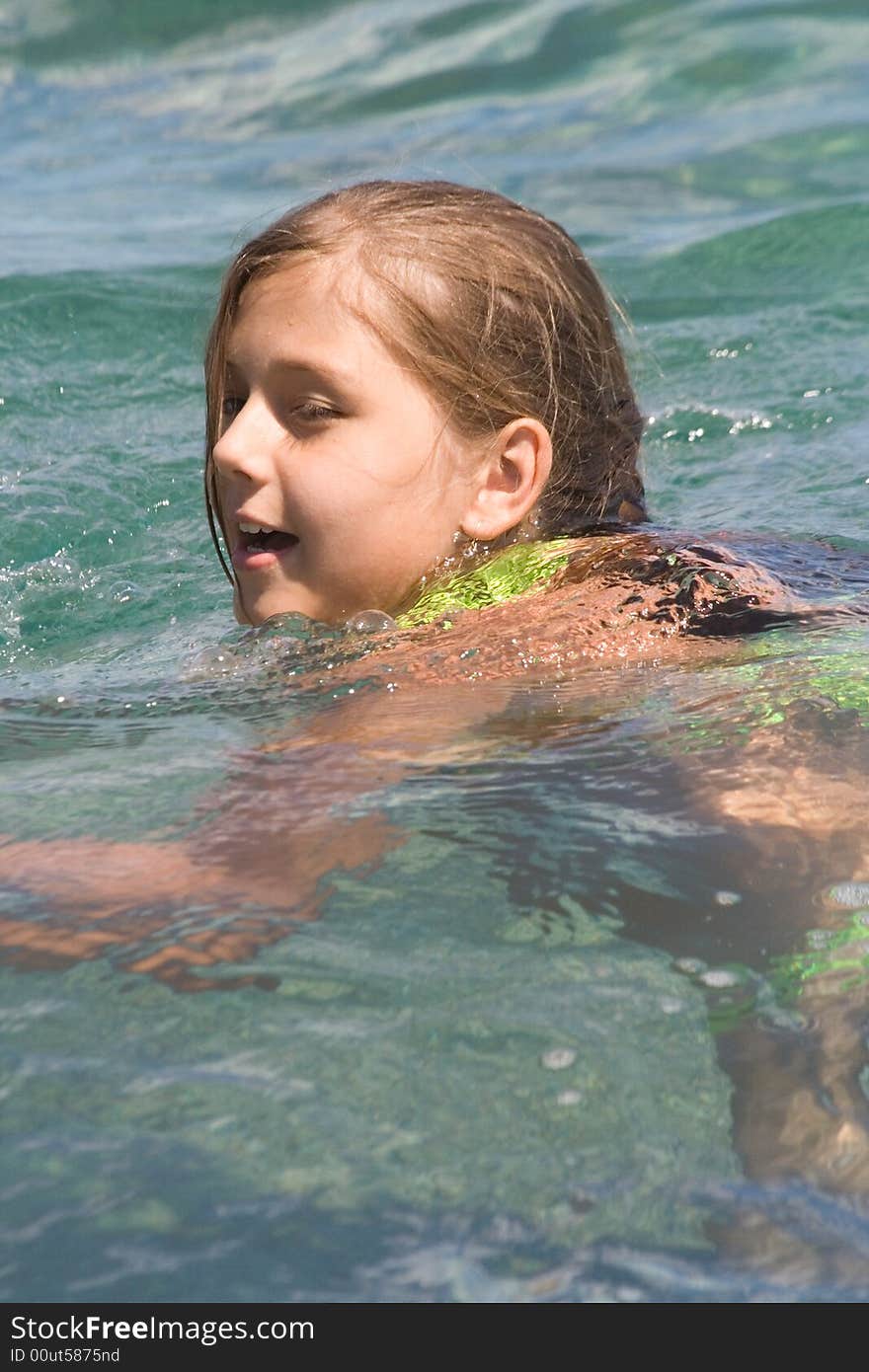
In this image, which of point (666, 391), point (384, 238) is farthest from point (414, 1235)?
point (666, 391)

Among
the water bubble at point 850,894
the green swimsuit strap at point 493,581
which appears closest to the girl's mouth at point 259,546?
the green swimsuit strap at point 493,581

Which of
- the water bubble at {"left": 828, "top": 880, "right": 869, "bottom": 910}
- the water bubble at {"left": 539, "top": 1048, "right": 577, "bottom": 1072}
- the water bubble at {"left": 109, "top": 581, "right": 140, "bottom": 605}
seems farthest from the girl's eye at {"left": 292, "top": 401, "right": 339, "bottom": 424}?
the water bubble at {"left": 539, "top": 1048, "right": 577, "bottom": 1072}

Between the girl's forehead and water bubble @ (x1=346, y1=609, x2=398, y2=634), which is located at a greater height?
the girl's forehead

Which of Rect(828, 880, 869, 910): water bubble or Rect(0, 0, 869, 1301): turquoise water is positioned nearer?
Rect(0, 0, 869, 1301): turquoise water

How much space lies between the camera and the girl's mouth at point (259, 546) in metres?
3.21

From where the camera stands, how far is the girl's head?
10.4ft

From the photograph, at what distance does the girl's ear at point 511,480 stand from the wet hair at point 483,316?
37mm

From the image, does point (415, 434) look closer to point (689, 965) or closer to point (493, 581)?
point (493, 581)

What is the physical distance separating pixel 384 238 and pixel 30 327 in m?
2.91

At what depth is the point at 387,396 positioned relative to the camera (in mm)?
3195

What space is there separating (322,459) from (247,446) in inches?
5.4

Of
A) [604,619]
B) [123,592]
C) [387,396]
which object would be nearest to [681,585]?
[604,619]

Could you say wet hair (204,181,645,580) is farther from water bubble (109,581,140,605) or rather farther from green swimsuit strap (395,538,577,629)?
water bubble (109,581,140,605)
